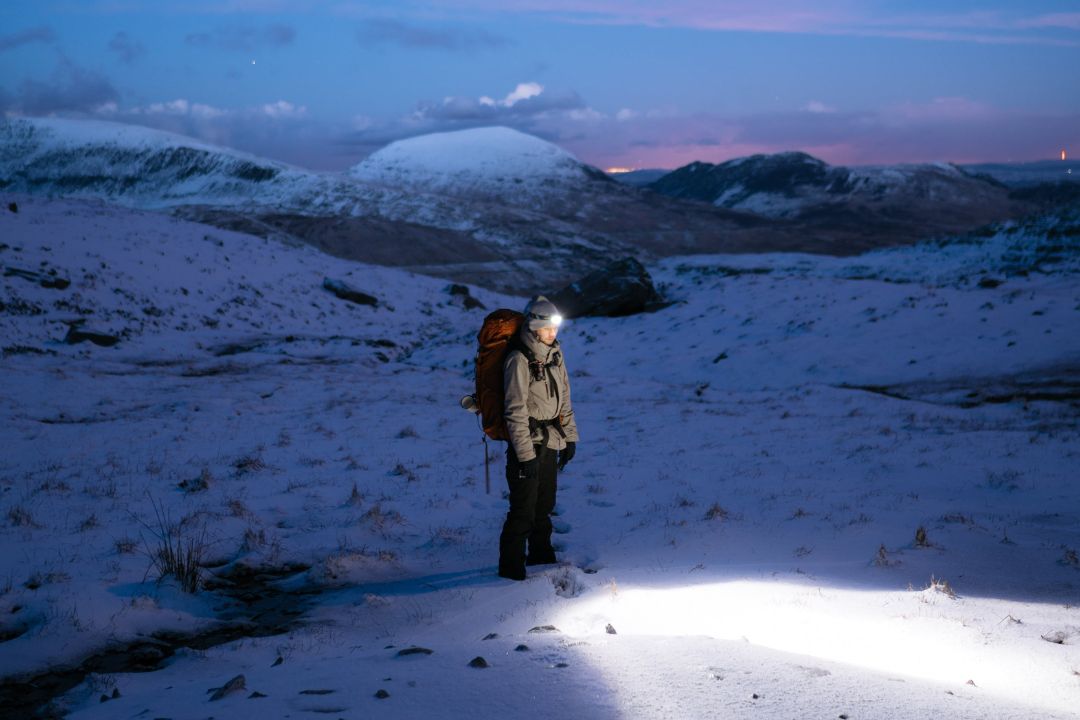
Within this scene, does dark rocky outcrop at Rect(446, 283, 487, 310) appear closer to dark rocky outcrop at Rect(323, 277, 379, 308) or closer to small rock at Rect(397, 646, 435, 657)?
dark rocky outcrop at Rect(323, 277, 379, 308)

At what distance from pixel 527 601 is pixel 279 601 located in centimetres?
197

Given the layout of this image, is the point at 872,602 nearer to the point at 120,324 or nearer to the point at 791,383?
the point at 791,383

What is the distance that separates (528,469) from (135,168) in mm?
142751

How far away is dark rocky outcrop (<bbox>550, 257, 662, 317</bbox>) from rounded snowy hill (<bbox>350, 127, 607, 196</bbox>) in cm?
9854

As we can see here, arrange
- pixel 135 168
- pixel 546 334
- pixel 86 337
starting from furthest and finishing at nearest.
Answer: pixel 135 168
pixel 86 337
pixel 546 334

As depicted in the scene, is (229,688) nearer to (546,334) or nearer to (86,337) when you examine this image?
(546,334)

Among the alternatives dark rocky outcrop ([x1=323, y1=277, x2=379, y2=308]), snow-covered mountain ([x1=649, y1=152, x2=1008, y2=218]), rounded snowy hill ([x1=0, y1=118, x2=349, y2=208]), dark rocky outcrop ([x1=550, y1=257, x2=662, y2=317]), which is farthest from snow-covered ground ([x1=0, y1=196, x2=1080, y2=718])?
snow-covered mountain ([x1=649, y1=152, x2=1008, y2=218])

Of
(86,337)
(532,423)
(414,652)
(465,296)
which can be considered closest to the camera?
(414,652)

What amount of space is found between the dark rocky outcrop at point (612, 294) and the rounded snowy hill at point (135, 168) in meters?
78.1

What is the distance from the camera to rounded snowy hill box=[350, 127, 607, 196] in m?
137

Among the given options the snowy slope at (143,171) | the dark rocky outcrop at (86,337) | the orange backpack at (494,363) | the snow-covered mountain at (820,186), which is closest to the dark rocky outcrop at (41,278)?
the dark rocky outcrop at (86,337)

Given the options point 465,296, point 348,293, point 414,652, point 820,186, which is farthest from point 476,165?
point 414,652

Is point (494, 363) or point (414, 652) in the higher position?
point (494, 363)

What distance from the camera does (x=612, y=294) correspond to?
31.7 metres
